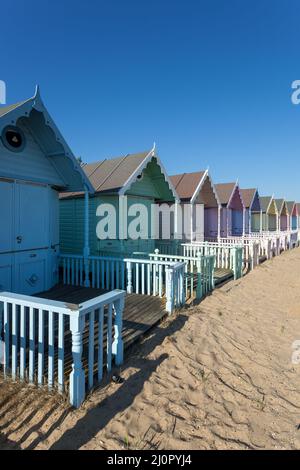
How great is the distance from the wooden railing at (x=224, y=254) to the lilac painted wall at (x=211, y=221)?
7.09 m

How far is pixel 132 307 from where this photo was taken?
638cm

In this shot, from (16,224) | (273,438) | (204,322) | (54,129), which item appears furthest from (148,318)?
(54,129)

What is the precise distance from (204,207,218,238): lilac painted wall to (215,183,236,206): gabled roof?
3.34 ft

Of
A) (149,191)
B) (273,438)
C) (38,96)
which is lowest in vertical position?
(273,438)

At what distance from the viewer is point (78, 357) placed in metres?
3.17

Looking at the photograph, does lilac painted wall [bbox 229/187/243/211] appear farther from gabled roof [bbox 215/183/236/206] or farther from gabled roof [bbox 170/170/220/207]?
gabled roof [bbox 170/170/220/207]

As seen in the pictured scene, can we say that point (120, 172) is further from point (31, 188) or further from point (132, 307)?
point (132, 307)

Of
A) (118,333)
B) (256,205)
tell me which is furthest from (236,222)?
(118,333)

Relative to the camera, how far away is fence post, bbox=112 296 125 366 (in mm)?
3969

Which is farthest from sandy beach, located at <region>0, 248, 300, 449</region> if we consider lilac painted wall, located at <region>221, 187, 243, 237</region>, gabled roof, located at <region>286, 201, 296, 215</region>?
gabled roof, located at <region>286, 201, 296, 215</region>

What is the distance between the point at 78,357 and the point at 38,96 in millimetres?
5691

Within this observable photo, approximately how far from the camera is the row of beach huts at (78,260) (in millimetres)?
3592

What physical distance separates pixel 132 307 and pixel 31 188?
394 centimetres

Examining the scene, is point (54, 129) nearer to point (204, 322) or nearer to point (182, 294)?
point (182, 294)
